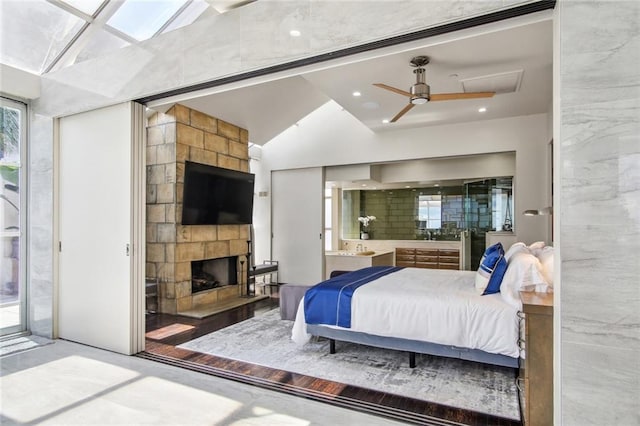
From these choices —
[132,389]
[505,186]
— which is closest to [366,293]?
[132,389]

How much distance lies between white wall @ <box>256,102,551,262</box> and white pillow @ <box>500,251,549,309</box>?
7.60 ft

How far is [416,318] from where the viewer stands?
3.09 metres

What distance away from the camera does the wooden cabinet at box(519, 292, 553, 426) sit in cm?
212

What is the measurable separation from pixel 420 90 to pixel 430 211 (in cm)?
501

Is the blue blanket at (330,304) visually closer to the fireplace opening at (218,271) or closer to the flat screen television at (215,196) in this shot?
the flat screen television at (215,196)

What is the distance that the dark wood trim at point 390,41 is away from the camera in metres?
1.96

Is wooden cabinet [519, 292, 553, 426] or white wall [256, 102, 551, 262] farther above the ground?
white wall [256, 102, 551, 262]

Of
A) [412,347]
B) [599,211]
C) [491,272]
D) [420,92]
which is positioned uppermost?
[420,92]

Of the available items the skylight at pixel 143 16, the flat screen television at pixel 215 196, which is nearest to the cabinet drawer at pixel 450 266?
the flat screen television at pixel 215 196

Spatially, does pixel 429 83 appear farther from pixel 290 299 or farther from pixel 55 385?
pixel 55 385

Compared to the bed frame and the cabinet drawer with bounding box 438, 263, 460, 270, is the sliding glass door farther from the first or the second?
the cabinet drawer with bounding box 438, 263, 460, 270

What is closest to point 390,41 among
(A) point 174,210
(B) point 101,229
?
(B) point 101,229

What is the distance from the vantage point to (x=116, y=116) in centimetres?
359

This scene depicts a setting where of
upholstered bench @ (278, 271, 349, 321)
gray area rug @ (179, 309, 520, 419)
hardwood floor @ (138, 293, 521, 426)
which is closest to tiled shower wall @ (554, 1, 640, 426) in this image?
hardwood floor @ (138, 293, 521, 426)
